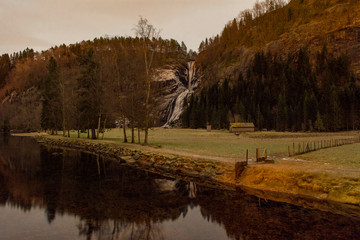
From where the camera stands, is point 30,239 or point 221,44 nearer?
point 30,239

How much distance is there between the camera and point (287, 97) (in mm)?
99312

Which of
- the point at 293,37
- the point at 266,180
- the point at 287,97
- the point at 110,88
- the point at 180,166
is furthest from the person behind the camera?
the point at 293,37

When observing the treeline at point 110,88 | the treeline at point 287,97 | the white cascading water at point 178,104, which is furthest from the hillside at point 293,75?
the treeline at point 110,88

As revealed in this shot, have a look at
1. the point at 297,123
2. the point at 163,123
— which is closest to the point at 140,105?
the point at 297,123

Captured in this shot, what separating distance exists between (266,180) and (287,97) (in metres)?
92.1

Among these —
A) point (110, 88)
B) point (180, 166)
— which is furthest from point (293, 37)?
point (180, 166)

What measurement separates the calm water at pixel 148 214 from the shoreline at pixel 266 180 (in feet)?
4.15

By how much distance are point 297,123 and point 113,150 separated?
71.0 m

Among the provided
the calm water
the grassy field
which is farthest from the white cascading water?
the calm water

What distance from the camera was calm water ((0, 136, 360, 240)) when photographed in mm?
9844

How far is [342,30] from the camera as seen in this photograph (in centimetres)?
10988

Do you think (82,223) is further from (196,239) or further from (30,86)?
(30,86)

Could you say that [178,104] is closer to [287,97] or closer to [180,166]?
[287,97]

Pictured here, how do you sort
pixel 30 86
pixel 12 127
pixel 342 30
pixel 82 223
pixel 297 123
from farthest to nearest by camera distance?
1. pixel 30 86
2. pixel 12 127
3. pixel 342 30
4. pixel 297 123
5. pixel 82 223
